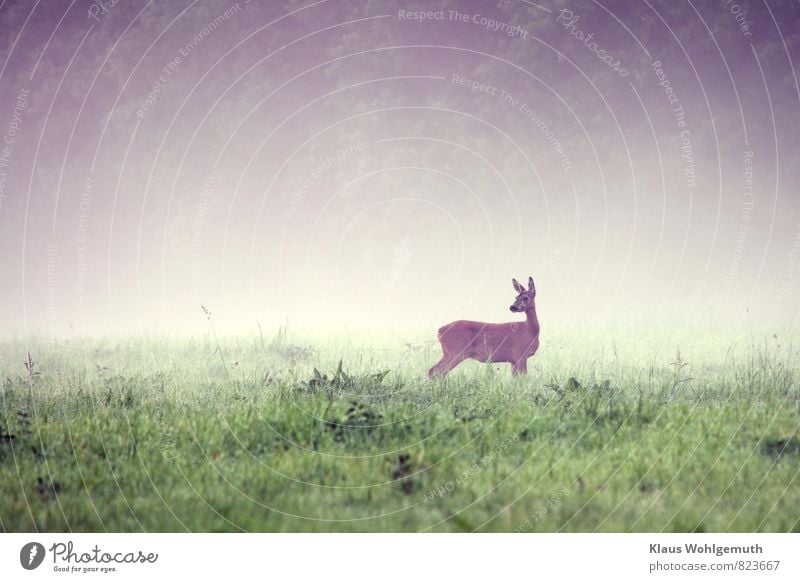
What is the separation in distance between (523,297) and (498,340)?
85cm

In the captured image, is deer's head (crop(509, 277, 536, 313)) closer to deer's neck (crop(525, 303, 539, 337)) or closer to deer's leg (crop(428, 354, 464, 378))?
deer's neck (crop(525, 303, 539, 337))

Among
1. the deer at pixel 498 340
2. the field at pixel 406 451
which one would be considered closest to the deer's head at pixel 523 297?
the deer at pixel 498 340

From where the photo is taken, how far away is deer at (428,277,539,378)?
12500mm

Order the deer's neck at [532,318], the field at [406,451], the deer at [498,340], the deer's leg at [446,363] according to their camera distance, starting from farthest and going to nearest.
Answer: the deer's neck at [532,318], the deer at [498,340], the deer's leg at [446,363], the field at [406,451]

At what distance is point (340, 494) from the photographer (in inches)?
299

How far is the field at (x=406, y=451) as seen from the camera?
7.44 meters

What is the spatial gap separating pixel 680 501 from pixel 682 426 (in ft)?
6.00

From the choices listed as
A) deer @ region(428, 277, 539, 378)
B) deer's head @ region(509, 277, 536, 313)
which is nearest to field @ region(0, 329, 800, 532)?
deer @ region(428, 277, 539, 378)

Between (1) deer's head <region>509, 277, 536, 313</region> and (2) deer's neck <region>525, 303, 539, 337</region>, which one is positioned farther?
(2) deer's neck <region>525, 303, 539, 337</region>

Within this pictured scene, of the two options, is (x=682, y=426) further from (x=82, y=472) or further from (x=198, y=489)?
(x=82, y=472)

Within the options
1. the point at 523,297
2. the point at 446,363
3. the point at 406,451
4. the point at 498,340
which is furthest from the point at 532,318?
the point at 406,451

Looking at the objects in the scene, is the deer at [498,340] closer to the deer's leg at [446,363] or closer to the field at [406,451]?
the deer's leg at [446,363]

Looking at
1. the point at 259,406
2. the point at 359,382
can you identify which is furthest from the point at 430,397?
the point at 259,406

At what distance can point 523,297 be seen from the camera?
1254 cm
